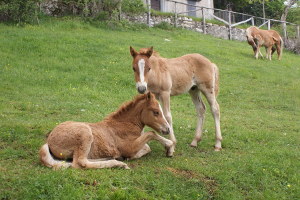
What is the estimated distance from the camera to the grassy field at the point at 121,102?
6.60m

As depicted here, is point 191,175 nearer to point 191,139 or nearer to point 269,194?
point 269,194

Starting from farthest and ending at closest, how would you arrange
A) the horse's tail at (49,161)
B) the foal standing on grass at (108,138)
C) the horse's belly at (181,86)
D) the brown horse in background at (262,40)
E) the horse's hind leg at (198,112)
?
the brown horse in background at (262,40) < the horse's hind leg at (198,112) < the horse's belly at (181,86) < the foal standing on grass at (108,138) < the horse's tail at (49,161)

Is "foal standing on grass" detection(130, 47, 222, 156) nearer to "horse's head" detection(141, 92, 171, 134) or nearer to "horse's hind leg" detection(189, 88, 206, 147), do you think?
"horse's hind leg" detection(189, 88, 206, 147)

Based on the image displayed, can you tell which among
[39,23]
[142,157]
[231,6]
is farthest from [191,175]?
[231,6]

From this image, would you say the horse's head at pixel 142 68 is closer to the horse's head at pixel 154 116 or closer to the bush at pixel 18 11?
the horse's head at pixel 154 116

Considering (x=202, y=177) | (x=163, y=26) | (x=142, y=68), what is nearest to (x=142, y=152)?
(x=202, y=177)

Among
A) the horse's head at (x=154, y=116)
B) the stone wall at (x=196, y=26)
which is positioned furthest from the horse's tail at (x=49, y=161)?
the stone wall at (x=196, y=26)

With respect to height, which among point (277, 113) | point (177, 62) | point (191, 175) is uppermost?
point (177, 62)

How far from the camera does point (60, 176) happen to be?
626 cm

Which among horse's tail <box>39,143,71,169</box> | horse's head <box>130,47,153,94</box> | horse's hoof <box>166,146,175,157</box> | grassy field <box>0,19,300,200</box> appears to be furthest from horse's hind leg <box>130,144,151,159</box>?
horse's tail <box>39,143,71,169</box>

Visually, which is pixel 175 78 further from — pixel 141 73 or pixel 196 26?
pixel 196 26

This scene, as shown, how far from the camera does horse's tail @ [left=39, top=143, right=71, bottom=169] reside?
677 centimetres

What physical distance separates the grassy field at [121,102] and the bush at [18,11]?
0.95 m

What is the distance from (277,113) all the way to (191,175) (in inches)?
317
